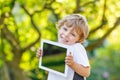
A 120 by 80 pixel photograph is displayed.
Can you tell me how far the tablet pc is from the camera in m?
4.45

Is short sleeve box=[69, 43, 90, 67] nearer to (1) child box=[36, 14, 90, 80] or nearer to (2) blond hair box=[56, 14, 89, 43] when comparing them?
(1) child box=[36, 14, 90, 80]

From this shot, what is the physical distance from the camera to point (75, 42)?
4629 millimetres

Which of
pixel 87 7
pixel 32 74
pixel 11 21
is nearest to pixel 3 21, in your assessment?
pixel 11 21

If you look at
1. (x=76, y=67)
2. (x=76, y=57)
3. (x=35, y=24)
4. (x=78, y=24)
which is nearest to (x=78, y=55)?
(x=76, y=57)

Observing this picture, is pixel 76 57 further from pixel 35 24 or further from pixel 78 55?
pixel 35 24

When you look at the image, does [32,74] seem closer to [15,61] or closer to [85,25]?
[15,61]

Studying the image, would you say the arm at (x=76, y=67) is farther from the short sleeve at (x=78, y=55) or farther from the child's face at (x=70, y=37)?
the child's face at (x=70, y=37)

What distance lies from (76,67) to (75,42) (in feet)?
0.93

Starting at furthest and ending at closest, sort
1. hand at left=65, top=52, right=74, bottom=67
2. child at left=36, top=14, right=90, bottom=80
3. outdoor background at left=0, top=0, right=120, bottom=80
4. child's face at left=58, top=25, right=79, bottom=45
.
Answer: outdoor background at left=0, top=0, right=120, bottom=80
child's face at left=58, top=25, right=79, bottom=45
child at left=36, top=14, right=90, bottom=80
hand at left=65, top=52, right=74, bottom=67

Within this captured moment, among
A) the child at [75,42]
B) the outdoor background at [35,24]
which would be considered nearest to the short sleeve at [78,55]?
the child at [75,42]

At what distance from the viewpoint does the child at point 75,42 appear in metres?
4.49

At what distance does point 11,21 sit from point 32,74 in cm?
246

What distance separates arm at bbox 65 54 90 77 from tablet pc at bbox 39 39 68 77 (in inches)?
2.4

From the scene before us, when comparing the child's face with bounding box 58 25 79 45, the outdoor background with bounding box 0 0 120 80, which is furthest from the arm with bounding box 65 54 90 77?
the outdoor background with bounding box 0 0 120 80
